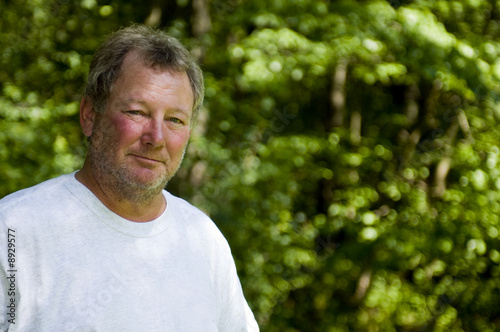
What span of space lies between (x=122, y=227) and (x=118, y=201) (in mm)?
66

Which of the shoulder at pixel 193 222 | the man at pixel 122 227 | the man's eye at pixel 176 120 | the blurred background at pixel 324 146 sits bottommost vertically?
the blurred background at pixel 324 146

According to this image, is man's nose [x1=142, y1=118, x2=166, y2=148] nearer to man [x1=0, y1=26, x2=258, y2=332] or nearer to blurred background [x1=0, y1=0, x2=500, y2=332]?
man [x1=0, y1=26, x2=258, y2=332]

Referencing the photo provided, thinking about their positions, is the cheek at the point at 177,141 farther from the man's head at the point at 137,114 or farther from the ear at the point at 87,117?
the ear at the point at 87,117

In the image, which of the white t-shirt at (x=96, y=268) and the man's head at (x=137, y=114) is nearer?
the white t-shirt at (x=96, y=268)

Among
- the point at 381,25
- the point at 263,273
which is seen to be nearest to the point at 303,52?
the point at 381,25

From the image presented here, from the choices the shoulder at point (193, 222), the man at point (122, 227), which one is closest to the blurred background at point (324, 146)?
the shoulder at point (193, 222)

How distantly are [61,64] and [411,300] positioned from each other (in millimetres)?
4099

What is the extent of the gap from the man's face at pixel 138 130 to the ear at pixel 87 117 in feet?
0.16

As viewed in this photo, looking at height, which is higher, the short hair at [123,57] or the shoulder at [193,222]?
the short hair at [123,57]

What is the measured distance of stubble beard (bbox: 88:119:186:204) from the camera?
151cm

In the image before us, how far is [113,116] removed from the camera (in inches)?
59.6

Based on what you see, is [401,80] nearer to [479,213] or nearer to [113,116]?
[479,213]

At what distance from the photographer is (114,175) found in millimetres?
1517

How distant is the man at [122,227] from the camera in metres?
1.33
